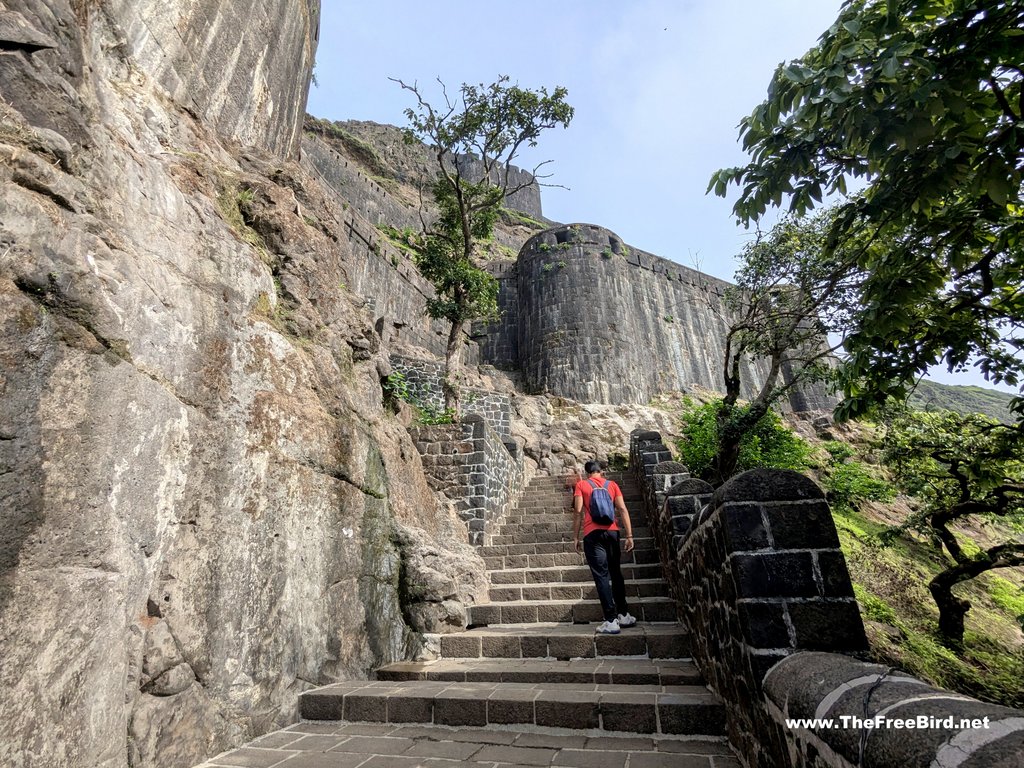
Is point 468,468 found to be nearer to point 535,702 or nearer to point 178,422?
point 535,702

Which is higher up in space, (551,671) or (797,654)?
(797,654)

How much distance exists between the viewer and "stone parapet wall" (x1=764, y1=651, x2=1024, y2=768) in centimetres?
91

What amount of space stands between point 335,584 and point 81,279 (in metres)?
2.94

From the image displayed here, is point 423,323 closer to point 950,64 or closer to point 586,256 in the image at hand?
point 586,256

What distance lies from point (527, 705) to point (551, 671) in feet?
2.00

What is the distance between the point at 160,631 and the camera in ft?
9.84

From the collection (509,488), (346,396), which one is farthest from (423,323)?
(346,396)

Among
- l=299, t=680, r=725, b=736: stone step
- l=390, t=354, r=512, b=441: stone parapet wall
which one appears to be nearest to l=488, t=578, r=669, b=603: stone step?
l=299, t=680, r=725, b=736: stone step

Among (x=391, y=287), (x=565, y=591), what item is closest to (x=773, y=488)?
(x=565, y=591)

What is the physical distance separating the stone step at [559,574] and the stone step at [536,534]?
2.98ft

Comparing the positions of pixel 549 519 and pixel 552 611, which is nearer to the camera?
pixel 552 611

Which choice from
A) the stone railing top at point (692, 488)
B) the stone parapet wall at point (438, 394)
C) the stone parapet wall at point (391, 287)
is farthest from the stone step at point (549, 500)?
the stone parapet wall at point (391, 287)

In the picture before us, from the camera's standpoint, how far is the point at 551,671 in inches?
158

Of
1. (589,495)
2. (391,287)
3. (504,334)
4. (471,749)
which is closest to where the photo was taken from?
(471,749)
